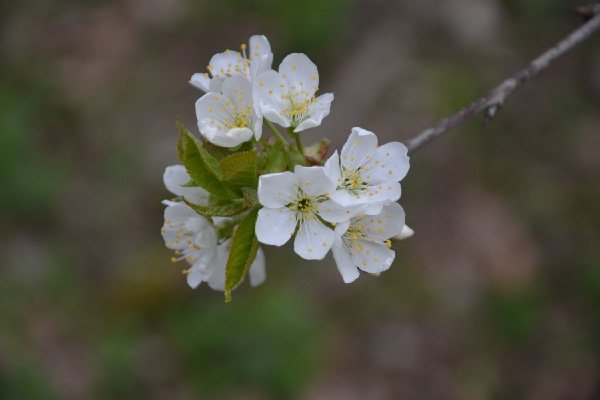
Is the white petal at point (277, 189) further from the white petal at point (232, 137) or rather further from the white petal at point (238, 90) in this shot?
the white petal at point (238, 90)

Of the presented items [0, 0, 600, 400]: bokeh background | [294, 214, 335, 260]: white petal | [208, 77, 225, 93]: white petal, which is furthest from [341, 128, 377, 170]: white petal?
[0, 0, 600, 400]: bokeh background

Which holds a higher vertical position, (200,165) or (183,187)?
(200,165)

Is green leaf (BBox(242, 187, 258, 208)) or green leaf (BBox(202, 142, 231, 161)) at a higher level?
green leaf (BBox(202, 142, 231, 161))

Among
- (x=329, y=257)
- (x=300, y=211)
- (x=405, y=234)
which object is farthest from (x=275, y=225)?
(x=329, y=257)

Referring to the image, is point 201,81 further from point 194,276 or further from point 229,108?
Result: point 194,276

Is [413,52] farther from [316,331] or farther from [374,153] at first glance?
[374,153]

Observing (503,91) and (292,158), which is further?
(503,91)

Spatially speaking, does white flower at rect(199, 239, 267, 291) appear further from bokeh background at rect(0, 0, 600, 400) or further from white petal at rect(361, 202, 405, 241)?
bokeh background at rect(0, 0, 600, 400)
